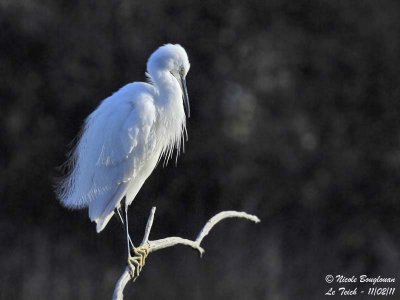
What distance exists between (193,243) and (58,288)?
190 cm

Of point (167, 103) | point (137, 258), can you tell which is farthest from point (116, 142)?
point (137, 258)

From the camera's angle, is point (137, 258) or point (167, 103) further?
point (167, 103)

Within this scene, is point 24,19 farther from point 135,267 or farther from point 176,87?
Answer: point 135,267

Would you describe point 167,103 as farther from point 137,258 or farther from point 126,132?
point 137,258

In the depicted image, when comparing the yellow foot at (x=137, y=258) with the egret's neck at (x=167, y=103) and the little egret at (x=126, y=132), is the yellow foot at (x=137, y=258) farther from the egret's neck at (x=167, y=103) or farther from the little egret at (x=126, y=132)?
the egret's neck at (x=167, y=103)

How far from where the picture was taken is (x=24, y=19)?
146 inches

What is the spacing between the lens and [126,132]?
2258mm

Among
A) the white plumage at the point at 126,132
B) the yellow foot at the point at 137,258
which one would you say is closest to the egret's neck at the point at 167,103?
the white plumage at the point at 126,132

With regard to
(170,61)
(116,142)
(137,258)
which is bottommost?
(137,258)

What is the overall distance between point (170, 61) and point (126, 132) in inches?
8.4

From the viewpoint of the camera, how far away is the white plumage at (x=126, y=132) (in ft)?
7.39

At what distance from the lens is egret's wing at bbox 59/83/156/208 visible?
88.9 inches

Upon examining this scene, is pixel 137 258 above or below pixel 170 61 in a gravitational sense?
below

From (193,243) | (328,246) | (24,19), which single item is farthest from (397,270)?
(193,243)
